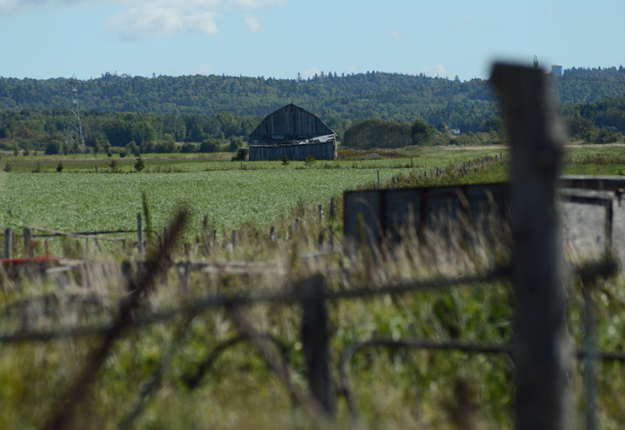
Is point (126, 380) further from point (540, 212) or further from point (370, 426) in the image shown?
point (540, 212)

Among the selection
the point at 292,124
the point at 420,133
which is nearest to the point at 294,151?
the point at 292,124

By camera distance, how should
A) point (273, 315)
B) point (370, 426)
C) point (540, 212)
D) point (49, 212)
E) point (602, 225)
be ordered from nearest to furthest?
point (540, 212) → point (370, 426) → point (273, 315) → point (602, 225) → point (49, 212)

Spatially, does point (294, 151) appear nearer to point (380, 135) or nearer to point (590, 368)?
point (380, 135)

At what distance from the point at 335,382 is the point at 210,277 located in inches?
90.1

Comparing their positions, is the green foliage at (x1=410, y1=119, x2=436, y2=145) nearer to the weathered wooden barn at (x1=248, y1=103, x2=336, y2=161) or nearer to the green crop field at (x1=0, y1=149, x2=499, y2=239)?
the weathered wooden barn at (x1=248, y1=103, x2=336, y2=161)

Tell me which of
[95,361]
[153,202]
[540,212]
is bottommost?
[153,202]

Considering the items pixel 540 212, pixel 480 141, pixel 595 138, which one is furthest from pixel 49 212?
pixel 480 141

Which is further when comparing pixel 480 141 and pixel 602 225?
pixel 480 141

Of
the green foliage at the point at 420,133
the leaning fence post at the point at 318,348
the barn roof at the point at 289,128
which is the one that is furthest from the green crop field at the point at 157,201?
the green foliage at the point at 420,133

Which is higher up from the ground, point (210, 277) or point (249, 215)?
point (210, 277)

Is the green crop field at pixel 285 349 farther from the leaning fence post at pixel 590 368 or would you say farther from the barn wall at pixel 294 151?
the barn wall at pixel 294 151

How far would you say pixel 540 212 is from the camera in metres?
2.15

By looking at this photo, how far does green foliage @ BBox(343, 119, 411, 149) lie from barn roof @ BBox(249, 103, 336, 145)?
57029 millimetres

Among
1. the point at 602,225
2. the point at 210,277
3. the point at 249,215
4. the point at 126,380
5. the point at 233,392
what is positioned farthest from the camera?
the point at 249,215
